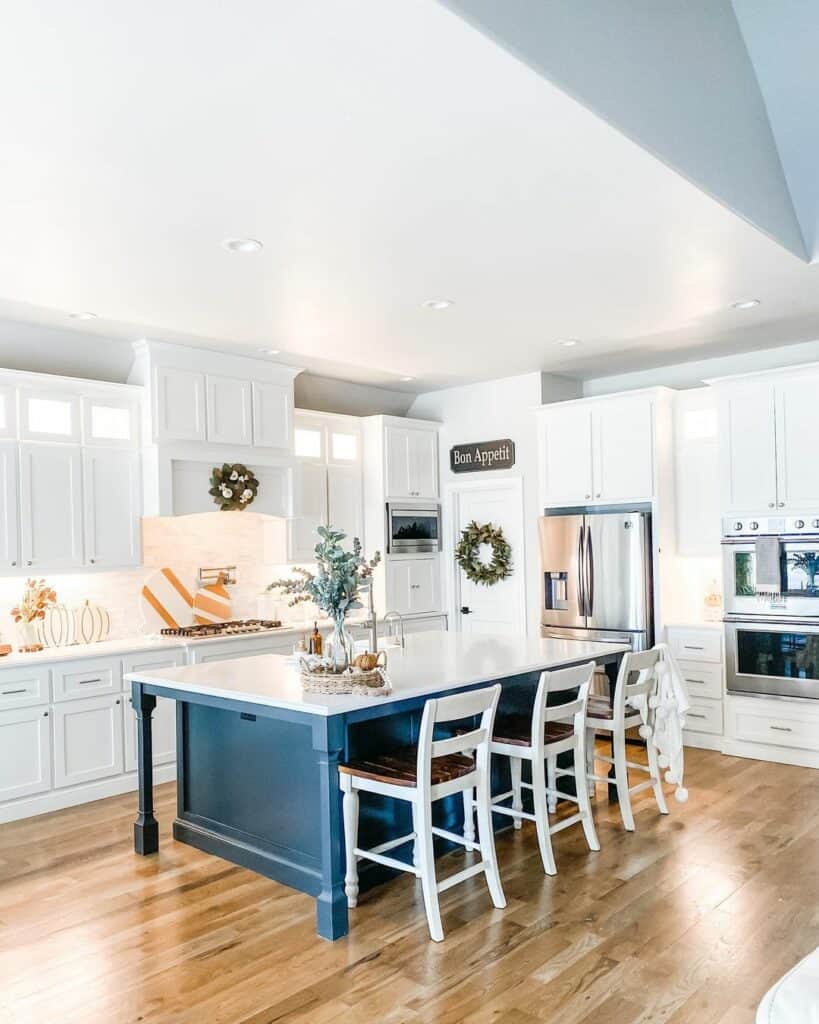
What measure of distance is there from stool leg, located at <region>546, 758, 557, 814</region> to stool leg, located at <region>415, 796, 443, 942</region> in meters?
1.27

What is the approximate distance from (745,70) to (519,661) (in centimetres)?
285

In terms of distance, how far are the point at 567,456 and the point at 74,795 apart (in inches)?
165

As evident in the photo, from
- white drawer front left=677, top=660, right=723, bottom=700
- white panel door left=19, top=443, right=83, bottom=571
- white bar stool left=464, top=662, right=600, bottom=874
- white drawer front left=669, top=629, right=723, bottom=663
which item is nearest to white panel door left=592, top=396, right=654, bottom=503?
white drawer front left=669, top=629, right=723, bottom=663

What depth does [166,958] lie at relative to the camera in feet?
9.96

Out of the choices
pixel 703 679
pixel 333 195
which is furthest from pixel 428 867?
pixel 703 679

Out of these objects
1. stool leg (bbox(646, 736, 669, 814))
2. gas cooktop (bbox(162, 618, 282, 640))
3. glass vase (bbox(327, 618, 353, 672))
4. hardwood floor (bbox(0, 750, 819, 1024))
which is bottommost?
hardwood floor (bbox(0, 750, 819, 1024))

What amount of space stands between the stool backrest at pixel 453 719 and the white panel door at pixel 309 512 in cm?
325

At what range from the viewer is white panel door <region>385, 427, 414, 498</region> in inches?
281

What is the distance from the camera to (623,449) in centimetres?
627

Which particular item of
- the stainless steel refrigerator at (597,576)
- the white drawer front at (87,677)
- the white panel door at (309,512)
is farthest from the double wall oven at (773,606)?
the white drawer front at (87,677)

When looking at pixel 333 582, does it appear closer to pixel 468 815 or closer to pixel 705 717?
pixel 468 815

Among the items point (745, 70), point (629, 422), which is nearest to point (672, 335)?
point (629, 422)

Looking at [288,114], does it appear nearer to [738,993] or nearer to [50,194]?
[50,194]

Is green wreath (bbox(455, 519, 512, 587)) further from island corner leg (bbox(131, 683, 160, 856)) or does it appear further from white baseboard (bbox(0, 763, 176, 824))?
island corner leg (bbox(131, 683, 160, 856))
